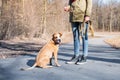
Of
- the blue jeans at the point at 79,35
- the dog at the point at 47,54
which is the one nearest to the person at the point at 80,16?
the blue jeans at the point at 79,35

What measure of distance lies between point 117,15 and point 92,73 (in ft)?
251

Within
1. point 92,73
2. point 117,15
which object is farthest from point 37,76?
point 117,15

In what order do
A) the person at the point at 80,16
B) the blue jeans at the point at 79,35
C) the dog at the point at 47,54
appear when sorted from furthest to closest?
the blue jeans at the point at 79,35
the person at the point at 80,16
the dog at the point at 47,54

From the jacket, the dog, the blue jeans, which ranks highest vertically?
the jacket

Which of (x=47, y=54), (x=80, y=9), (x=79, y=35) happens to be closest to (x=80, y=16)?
(x=80, y=9)

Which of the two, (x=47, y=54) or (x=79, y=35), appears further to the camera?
(x=79, y=35)

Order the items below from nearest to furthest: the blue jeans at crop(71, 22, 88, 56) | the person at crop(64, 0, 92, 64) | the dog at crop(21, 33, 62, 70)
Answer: the dog at crop(21, 33, 62, 70) < the person at crop(64, 0, 92, 64) < the blue jeans at crop(71, 22, 88, 56)

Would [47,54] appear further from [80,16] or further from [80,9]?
[80,9]

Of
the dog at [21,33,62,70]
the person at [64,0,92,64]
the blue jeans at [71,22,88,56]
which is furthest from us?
the blue jeans at [71,22,88,56]

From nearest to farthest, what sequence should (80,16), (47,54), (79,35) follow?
(47,54) → (80,16) → (79,35)

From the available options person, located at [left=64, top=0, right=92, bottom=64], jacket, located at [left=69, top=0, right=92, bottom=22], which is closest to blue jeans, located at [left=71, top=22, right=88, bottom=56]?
person, located at [left=64, top=0, right=92, bottom=64]

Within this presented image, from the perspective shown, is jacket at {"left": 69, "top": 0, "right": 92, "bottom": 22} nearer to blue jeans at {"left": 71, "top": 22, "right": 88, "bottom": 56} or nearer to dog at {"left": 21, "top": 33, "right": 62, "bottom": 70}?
blue jeans at {"left": 71, "top": 22, "right": 88, "bottom": 56}

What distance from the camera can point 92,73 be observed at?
7285 millimetres

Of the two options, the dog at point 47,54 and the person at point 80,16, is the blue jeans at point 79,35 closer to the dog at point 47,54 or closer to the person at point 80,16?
the person at point 80,16
